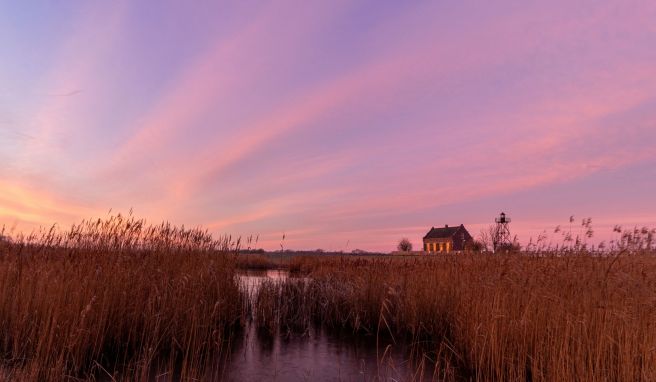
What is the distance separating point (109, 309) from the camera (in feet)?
22.6

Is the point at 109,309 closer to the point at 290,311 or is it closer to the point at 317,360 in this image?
the point at 317,360

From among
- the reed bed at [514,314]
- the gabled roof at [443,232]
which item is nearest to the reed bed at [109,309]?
the reed bed at [514,314]

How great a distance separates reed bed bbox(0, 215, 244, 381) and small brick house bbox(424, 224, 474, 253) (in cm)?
6394

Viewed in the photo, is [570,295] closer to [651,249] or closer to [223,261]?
[651,249]

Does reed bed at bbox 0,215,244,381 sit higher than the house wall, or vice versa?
the house wall

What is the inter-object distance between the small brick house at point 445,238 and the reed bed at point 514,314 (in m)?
60.8

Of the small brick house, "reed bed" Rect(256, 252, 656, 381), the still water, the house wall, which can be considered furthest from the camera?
the house wall

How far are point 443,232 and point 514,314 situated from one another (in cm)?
7414

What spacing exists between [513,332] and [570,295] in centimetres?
151

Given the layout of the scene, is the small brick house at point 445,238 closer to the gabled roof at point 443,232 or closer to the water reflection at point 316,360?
the gabled roof at point 443,232

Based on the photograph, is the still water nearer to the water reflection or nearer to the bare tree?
the water reflection

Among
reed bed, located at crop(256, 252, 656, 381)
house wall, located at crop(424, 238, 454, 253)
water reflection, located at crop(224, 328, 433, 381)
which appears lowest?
water reflection, located at crop(224, 328, 433, 381)

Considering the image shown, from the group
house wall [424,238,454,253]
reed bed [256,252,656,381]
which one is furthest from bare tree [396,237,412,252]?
reed bed [256,252,656,381]

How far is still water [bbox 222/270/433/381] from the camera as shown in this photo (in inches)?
257
